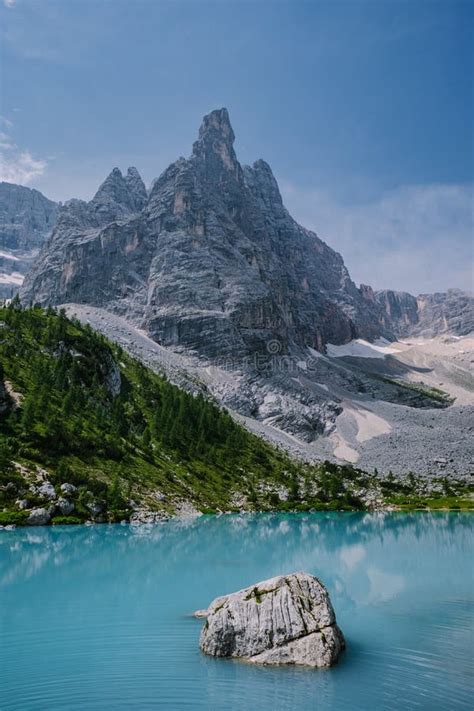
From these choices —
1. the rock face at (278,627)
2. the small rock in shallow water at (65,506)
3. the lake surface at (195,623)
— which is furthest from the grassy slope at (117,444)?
the rock face at (278,627)

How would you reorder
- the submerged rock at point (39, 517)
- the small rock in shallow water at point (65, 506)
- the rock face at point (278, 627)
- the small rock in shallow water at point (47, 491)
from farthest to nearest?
the small rock in shallow water at point (47, 491)
the small rock in shallow water at point (65, 506)
the submerged rock at point (39, 517)
the rock face at point (278, 627)

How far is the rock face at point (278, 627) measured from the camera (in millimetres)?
17250

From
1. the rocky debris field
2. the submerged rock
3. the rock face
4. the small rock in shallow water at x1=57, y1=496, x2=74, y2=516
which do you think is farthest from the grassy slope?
the rock face

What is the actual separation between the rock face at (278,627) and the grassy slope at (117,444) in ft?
130

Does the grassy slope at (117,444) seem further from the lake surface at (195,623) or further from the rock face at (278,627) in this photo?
the rock face at (278,627)

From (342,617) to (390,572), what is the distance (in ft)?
46.0

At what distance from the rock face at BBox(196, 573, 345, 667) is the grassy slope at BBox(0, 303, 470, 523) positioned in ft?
130

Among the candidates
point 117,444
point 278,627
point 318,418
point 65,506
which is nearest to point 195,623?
point 278,627

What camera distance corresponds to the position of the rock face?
679 inches

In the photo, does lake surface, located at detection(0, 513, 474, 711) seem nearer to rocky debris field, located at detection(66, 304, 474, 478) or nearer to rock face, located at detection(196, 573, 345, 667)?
rock face, located at detection(196, 573, 345, 667)

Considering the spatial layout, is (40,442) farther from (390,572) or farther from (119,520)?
(390,572)

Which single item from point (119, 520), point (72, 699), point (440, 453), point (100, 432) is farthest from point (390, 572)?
point (440, 453)

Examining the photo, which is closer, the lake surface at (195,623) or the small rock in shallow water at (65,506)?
the lake surface at (195,623)

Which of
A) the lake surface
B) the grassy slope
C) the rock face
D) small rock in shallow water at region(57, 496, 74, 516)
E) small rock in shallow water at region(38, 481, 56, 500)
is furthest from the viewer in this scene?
the grassy slope
